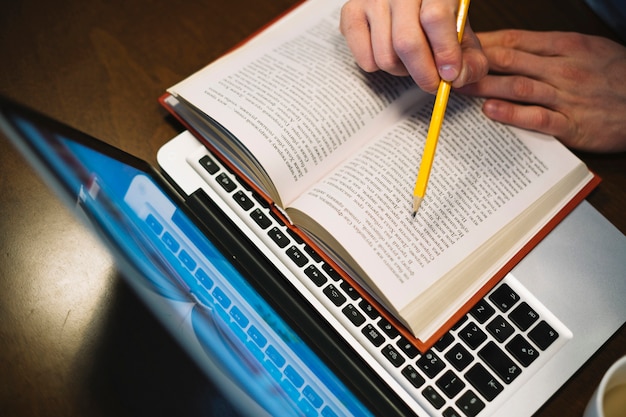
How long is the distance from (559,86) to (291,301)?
1.27 ft

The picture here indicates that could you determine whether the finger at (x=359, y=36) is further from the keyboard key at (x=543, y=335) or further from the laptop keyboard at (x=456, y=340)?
the keyboard key at (x=543, y=335)

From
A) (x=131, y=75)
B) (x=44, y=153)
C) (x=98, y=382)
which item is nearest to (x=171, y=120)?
(x=131, y=75)

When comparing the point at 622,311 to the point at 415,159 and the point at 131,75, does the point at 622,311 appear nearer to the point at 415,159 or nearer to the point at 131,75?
the point at 415,159

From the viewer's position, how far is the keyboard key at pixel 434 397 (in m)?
0.56

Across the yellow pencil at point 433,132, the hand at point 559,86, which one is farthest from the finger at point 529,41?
the yellow pencil at point 433,132

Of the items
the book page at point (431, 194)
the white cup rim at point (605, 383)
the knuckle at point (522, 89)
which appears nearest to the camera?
the white cup rim at point (605, 383)

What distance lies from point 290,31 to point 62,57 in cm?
27

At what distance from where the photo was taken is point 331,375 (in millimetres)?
561

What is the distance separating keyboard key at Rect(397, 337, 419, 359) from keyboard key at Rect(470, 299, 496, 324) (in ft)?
0.23

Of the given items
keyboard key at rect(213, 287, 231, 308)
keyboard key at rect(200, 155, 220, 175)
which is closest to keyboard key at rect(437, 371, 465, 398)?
keyboard key at rect(213, 287, 231, 308)

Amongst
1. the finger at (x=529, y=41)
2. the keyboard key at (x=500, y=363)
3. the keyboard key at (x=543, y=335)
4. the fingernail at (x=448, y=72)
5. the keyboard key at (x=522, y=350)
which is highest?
the finger at (x=529, y=41)

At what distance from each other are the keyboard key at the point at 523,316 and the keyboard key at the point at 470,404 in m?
0.08

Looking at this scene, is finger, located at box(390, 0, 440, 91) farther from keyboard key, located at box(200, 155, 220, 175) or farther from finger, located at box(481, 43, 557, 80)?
keyboard key, located at box(200, 155, 220, 175)

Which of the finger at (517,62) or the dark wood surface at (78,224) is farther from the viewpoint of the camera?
the finger at (517,62)
